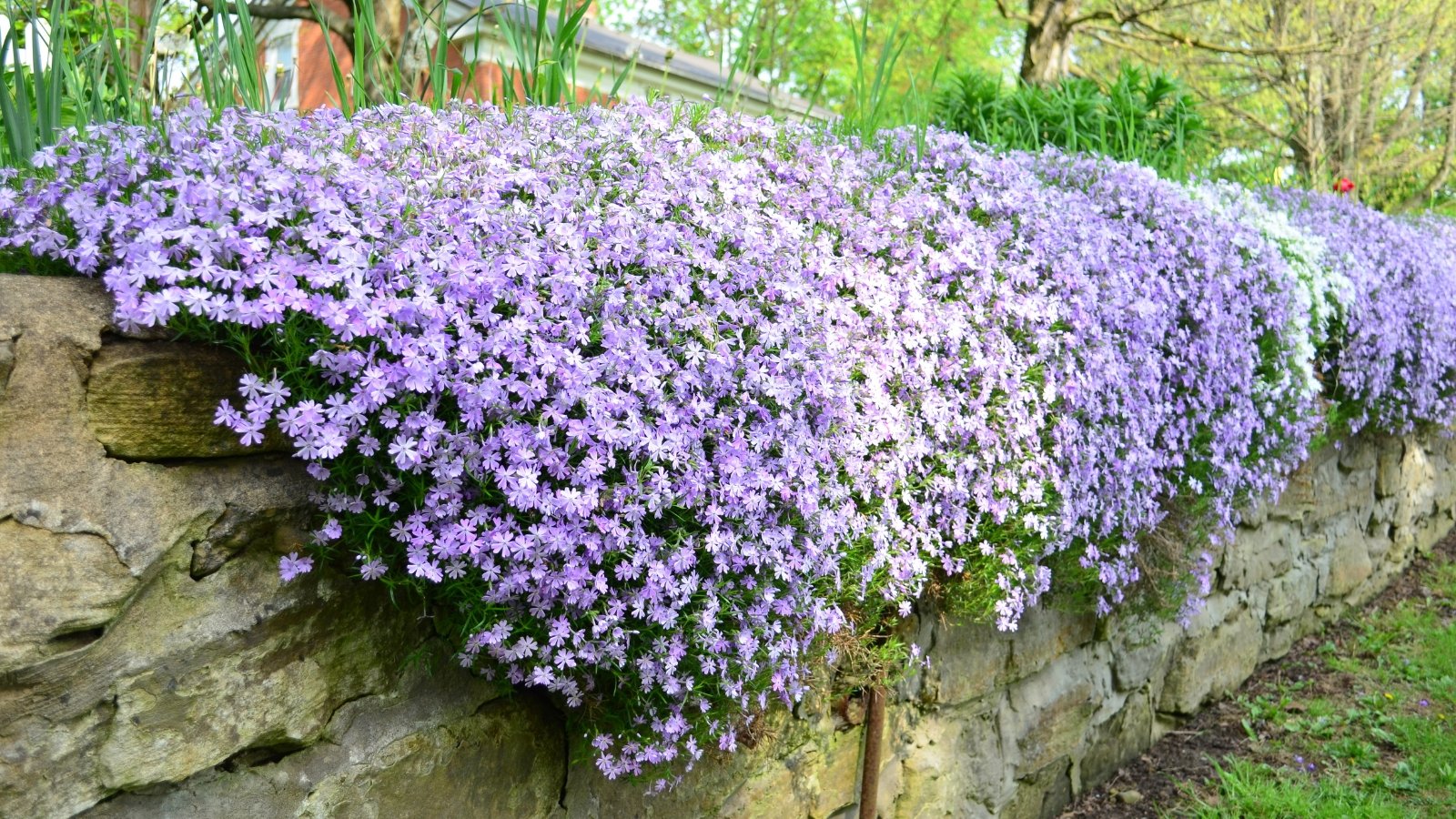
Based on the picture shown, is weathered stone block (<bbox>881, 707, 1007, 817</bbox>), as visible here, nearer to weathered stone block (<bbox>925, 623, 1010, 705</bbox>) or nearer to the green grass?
weathered stone block (<bbox>925, 623, 1010, 705</bbox>)

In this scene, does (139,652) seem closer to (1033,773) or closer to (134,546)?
(134,546)

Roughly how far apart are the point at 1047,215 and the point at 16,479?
2.71 meters

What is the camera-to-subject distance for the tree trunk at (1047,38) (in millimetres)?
6957

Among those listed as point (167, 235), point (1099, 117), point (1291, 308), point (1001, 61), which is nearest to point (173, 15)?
point (1099, 117)

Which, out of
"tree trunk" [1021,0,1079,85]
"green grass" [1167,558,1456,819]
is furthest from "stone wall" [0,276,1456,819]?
"tree trunk" [1021,0,1079,85]

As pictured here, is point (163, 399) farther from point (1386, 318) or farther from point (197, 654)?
point (1386, 318)

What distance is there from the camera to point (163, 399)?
1.62 meters

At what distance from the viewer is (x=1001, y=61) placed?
2480 centimetres

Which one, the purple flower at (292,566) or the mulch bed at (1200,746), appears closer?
the purple flower at (292,566)

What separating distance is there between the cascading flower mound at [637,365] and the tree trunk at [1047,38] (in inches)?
172

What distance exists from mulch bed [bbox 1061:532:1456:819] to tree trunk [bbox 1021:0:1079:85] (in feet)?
12.4

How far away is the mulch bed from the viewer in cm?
376

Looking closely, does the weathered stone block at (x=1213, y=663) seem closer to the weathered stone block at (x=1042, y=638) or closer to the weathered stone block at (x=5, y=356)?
the weathered stone block at (x=1042, y=638)

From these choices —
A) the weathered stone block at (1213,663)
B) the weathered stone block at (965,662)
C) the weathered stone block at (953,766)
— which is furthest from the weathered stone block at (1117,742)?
the weathered stone block at (965,662)
